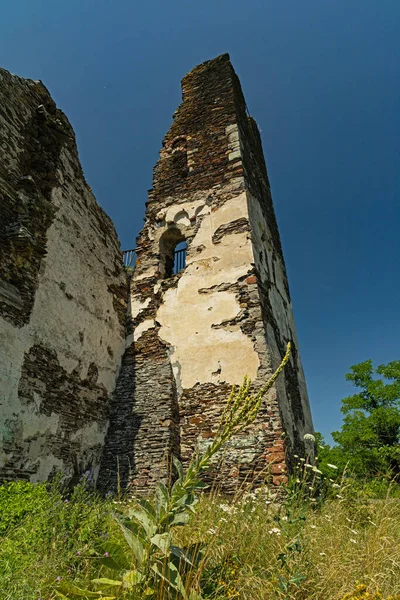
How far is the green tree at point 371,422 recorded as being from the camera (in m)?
17.2

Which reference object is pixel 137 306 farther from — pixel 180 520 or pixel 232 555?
pixel 180 520

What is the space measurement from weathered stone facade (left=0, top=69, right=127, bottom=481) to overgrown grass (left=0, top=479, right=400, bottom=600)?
171 cm

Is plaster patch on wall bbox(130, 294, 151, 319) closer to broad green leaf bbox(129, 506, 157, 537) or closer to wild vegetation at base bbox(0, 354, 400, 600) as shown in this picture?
wild vegetation at base bbox(0, 354, 400, 600)

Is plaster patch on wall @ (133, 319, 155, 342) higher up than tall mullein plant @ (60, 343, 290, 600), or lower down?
higher up

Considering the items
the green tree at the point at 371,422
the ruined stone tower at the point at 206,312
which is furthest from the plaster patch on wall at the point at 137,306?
the green tree at the point at 371,422

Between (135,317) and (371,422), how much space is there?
1585 centimetres

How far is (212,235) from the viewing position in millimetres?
8117

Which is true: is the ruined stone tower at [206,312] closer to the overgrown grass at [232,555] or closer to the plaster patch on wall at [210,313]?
the plaster patch on wall at [210,313]

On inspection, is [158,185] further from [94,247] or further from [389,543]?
[389,543]

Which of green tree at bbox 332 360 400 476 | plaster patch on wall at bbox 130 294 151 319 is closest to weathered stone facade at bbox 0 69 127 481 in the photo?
plaster patch on wall at bbox 130 294 151 319

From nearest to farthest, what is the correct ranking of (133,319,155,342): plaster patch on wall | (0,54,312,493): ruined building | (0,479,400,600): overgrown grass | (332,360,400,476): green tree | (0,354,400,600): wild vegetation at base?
(0,354,400,600): wild vegetation at base
(0,479,400,600): overgrown grass
(0,54,312,493): ruined building
(133,319,155,342): plaster patch on wall
(332,360,400,476): green tree

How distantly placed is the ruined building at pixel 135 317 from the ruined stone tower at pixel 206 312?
3 cm

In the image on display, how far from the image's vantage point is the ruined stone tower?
618 centimetres

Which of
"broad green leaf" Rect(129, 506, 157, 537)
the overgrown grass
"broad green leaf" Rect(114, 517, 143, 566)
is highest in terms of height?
"broad green leaf" Rect(129, 506, 157, 537)
